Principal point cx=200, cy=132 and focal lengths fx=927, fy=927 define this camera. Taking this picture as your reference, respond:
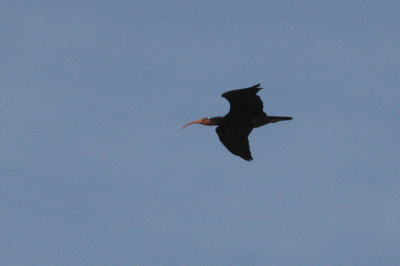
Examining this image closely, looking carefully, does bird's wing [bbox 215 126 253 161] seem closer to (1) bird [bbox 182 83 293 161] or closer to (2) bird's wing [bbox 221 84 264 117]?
(1) bird [bbox 182 83 293 161]

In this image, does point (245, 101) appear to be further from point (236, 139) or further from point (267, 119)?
point (236, 139)

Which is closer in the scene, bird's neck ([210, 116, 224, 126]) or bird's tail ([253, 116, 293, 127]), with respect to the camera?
bird's tail ([253, 116, 293, 127])

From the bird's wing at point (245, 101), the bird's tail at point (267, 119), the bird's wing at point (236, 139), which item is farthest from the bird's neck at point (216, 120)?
the bird's tail at point (267, 119)

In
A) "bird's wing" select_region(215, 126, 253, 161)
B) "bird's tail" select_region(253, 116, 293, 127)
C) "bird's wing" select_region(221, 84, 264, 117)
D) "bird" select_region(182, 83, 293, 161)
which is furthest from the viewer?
"bird's wing" select_region(215, 126, 253, 161)

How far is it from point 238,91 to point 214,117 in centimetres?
233

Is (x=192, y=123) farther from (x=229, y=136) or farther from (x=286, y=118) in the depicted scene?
(x=286, y=118)

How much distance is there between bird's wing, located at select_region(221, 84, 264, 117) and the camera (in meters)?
26.2

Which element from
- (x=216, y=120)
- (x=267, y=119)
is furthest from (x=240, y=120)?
(x=216, y=120)

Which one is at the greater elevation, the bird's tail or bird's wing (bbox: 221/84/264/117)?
bird's wing (bbox: 221/84/264/117)

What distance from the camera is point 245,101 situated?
2680 cm

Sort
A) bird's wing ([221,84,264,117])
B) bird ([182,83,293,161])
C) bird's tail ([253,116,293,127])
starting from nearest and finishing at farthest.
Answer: bird's wing ([221,84,264,117]) → bird ([182,83,293,161]) → bird's tail ([253,116,293,127])

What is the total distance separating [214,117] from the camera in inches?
1117

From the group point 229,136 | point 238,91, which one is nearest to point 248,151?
point 229,136

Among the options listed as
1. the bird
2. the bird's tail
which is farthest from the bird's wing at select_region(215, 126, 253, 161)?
the bird's tail
